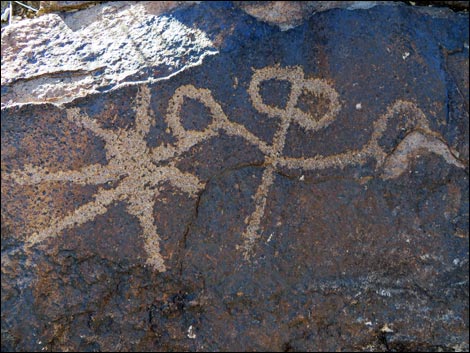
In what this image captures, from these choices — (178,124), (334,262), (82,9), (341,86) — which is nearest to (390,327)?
(334,262)

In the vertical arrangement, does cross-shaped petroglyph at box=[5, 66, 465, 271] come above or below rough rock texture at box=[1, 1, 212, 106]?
below

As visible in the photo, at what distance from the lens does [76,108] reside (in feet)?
5.91

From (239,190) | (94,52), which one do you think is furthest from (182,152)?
(94,52)

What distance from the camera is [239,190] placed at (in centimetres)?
181

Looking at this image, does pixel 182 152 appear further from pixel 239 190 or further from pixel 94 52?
pixel 94 52

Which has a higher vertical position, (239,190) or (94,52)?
(94,52)

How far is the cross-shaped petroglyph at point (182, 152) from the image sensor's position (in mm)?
1800

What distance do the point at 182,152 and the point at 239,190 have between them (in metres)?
0.19

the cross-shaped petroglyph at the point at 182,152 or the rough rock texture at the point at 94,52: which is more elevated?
the rough rock texture at the point at 94,52

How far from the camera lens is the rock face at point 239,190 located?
1802 millimetres

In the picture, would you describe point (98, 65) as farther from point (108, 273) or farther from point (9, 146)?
point (108, 273)

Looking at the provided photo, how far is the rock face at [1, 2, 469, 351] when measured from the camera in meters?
1.80

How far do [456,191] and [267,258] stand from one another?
1.82 feet

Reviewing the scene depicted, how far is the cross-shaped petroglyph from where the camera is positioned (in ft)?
5.90
